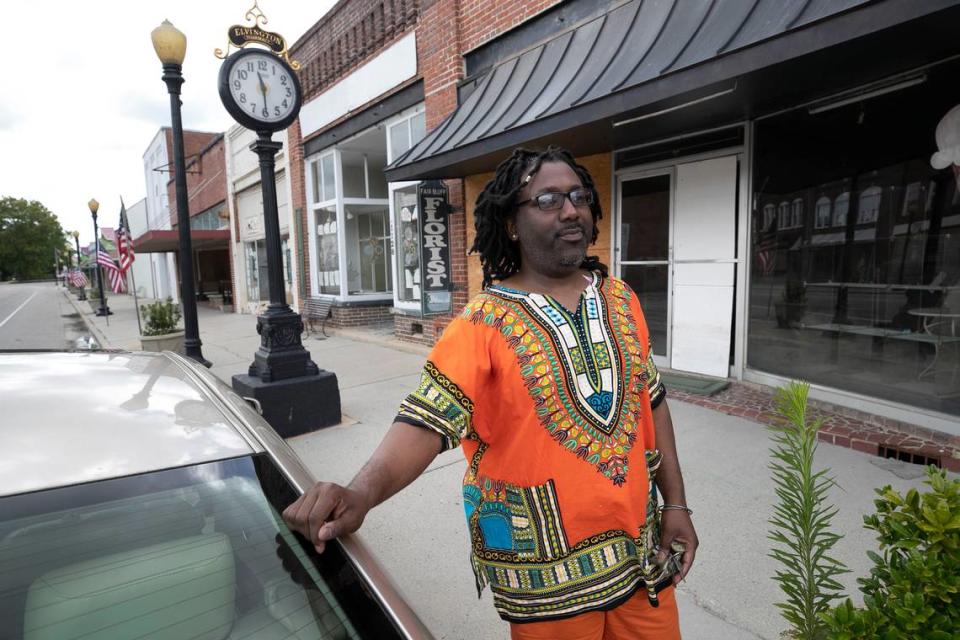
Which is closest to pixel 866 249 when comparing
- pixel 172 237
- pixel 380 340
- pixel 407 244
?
pixel 407 244

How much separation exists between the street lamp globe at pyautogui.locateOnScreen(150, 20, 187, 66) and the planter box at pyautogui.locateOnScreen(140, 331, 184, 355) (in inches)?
155

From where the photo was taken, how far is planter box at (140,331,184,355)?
27.2 ft

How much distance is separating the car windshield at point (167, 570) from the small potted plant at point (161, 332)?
25.7 ft

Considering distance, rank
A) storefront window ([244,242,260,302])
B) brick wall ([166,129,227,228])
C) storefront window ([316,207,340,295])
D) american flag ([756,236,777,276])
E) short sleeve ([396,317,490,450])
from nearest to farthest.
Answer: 1. short sleeve ([396,317,490,450])
2. american flag ([756,236,777,276])
3. storefront window ([316,207,340,295])
4. storefront window ([244,242,260,302])
5. brick wall ([166,129,227,228])

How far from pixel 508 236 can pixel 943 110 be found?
4.42 m

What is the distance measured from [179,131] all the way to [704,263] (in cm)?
637

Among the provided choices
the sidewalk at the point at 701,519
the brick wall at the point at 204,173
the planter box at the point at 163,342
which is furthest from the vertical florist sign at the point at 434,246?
the brick wall at the point at 204,173

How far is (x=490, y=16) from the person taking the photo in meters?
7.35

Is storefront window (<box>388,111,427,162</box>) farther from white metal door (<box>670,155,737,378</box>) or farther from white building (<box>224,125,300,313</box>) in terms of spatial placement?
white building (<box>224,125,300,313</box>)

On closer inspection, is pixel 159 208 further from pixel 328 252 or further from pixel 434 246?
pixel 434 246

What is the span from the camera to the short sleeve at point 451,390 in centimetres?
133

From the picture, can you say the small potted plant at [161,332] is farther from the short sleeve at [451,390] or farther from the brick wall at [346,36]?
the short sleeve at [451,390]

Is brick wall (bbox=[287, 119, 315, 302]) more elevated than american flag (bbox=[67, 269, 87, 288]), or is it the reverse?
brick wall (bbox=[287, 119, 315, 302])

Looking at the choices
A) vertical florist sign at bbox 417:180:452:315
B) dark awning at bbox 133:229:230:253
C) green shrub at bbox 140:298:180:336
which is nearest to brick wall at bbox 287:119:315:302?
green shrub at bbox 140:298:180:336
